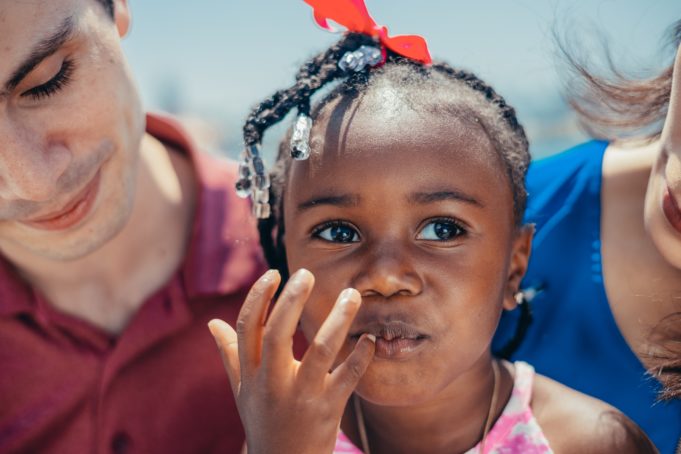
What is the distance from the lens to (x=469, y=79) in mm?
1714

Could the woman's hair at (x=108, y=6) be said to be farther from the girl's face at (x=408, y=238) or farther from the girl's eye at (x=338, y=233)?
the girl's eye at (x=338, y=233)

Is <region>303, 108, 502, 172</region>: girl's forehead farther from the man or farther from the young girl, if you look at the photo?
the man

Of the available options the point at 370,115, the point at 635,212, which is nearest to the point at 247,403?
the point at 370,115

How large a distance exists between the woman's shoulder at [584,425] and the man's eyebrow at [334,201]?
2.11ft

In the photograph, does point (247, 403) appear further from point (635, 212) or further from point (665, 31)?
point (665, 31)

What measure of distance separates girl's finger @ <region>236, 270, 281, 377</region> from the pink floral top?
49 centimetres

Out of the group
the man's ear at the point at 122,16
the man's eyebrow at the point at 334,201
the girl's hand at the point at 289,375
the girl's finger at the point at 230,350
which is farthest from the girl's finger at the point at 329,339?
the man's ear at the point at 122,16

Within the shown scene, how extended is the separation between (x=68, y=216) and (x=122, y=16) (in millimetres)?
525

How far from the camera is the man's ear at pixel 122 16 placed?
175 centimetres

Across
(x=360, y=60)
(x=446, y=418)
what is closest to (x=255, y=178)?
(x=360, y=60)

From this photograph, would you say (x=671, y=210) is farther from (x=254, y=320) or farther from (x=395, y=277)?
(x=254, y=320)

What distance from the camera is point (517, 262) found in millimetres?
1647

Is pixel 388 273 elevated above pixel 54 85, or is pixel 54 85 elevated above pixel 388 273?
pixel 54 85

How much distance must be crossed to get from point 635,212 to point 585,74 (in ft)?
1.23
